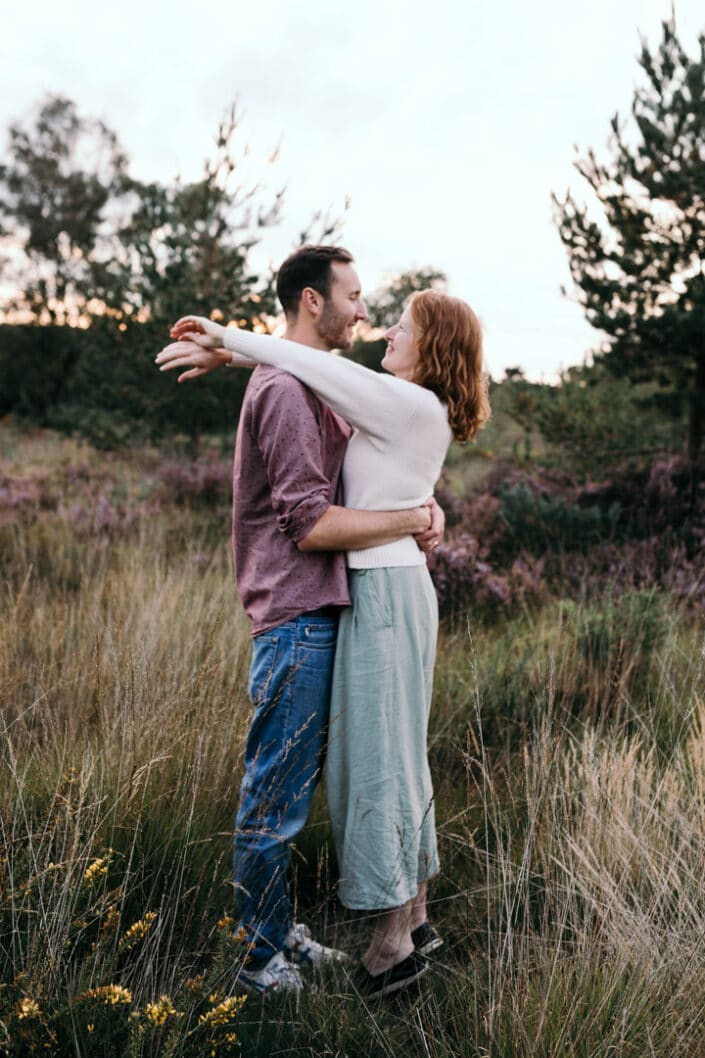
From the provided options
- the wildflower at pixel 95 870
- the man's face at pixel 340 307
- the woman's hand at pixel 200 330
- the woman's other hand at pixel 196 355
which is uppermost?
the man's face at pixel 340 307

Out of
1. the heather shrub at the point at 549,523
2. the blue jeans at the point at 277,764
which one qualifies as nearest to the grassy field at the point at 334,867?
the blue jeans at the point at 277,764

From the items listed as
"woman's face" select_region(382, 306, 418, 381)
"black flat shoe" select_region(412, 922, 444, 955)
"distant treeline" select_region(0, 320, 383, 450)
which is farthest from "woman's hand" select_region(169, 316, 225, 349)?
"distant treeline" select_region(0, 320, 383, 450)

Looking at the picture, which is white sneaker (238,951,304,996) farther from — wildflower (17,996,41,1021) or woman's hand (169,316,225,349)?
woman's hand (169,316,225,349)

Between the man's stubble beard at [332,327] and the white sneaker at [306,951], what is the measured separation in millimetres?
1787

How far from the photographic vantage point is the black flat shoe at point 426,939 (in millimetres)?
2619

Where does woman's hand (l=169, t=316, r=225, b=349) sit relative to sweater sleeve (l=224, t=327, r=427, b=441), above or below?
above

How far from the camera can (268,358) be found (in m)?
2.44

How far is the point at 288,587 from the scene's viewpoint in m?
2.45

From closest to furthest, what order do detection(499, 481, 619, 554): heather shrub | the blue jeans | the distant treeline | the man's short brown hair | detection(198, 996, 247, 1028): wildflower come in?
detection(198, 996, 247, 1028): wildflower
the blue jeans
the man's short brown hair
detection(499, 481, 619, 554): heather shrub
the distant treeline

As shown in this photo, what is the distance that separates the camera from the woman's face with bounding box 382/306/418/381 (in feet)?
8.45

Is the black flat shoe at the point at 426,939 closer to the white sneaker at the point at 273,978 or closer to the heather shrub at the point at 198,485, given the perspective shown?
the white sneaker at the point at 273,978

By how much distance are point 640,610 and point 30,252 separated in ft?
101

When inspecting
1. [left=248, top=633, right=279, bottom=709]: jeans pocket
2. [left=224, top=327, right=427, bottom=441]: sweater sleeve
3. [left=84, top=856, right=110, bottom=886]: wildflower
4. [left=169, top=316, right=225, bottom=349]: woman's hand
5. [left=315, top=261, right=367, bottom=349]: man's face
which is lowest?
[left=84, top=856, right=110, bottom=886]: wildflower

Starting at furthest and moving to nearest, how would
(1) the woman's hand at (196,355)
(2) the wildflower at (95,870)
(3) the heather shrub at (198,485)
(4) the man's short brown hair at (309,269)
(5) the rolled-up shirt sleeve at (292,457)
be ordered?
1. (3) the heather shrub at (198,485)
2. (1) the woman's hand at (196,355)
3. (4) the man's short brown hair at (309,269)
4. (5) the rolled-up shirt sleeve at (292,457)
5. (2) the wildflower at (95,870)
